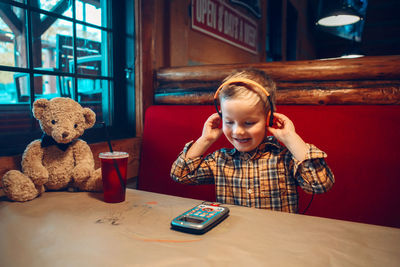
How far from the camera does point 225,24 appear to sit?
9.56ft

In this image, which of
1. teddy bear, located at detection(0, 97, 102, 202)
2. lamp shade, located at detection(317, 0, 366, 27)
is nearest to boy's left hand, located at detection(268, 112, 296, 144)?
teddy bear, located at detection(0, 97, 102, 202)

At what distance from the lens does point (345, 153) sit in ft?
4.09

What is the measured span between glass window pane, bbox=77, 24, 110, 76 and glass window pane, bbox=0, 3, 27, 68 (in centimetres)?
29

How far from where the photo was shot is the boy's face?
0.96 meters

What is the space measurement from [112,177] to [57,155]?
338 mm

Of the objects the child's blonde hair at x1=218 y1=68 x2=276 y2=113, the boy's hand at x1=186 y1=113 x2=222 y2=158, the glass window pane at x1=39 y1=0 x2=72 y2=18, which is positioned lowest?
the boy's hand at x1=186 y1=113 x2=222 y2=158

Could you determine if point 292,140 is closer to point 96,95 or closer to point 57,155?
point 57,155

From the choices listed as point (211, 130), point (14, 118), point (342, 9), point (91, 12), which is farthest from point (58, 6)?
point (342, 9)

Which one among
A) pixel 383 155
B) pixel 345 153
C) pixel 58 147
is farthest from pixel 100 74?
pixel 383 155

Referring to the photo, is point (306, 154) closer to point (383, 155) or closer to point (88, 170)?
point (383, 155)

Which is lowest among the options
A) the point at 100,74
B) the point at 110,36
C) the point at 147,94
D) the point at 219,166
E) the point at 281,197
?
the point at 281,197

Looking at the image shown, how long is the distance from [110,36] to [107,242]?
1.56 meters

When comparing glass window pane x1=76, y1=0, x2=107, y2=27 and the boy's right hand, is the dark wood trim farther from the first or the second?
glass window pane x1=76, y1=0, x2=107, y2=27

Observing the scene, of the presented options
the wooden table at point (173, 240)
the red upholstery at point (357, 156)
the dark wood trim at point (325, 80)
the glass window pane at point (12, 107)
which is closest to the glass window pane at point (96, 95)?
the glass window pane at point (12, 107)
